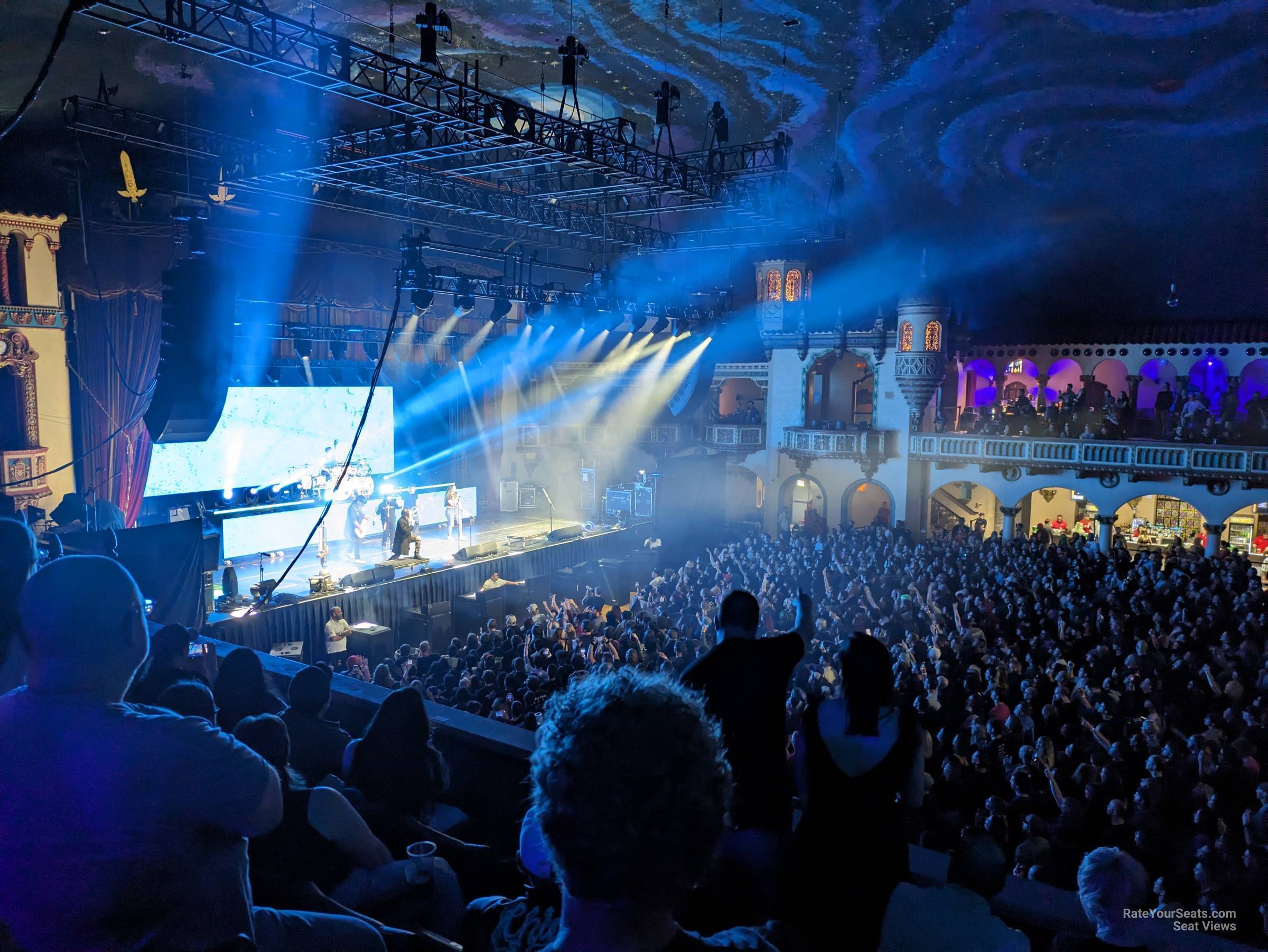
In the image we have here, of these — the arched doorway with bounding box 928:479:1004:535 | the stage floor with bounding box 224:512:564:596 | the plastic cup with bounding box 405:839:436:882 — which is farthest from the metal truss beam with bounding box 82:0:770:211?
the arched doorway with bounding box 928:479:1004:535

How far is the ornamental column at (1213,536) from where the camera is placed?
1956cm

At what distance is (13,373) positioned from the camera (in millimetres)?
14062

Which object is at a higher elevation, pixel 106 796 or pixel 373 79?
pixel 373 79

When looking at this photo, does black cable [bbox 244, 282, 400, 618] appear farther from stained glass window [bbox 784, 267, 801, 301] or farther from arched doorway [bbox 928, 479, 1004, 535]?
arched doorway [bbox 928, 479, 1004, 535]

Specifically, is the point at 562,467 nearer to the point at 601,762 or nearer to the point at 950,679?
the point at 950,679

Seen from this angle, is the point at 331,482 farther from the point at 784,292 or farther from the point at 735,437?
the point at 784,292

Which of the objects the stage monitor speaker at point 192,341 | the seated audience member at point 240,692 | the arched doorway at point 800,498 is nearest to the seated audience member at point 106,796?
the seated audience member at point 240,692

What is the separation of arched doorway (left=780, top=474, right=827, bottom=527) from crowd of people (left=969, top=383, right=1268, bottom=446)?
203 inches

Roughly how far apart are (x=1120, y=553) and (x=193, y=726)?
16.8m

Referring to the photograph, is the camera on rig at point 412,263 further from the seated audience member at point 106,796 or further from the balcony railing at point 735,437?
the balcony railing at point 735,437

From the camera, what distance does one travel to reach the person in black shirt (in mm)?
2967

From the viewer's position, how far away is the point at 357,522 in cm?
1848

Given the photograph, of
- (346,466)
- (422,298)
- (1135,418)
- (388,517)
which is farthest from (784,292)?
(346,466)

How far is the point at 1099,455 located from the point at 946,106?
9.31 metres
